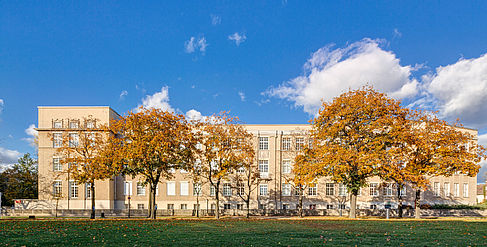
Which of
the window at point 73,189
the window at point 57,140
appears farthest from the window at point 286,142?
the window at point 57,140

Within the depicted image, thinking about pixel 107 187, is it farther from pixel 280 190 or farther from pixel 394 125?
pixel 394 125

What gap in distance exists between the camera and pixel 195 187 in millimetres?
Answer: 53531

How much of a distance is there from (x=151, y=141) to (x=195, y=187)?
21745 mm

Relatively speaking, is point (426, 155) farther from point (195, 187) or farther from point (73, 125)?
point (73, 125)

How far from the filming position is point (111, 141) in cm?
3784

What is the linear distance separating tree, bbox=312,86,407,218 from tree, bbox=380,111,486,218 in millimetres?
1325

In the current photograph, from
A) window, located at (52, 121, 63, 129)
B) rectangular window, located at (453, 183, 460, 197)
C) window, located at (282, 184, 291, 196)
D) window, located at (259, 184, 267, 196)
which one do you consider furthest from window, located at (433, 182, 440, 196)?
window, located at (52, 121, 63, 129)

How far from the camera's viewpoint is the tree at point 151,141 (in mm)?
34406

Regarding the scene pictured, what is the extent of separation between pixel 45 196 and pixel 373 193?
177 ft

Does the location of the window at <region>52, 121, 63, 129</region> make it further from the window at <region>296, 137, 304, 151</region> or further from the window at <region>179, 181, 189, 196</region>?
the window at <region>296, 137, 304, 151</region>

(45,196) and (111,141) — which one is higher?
(111,141)

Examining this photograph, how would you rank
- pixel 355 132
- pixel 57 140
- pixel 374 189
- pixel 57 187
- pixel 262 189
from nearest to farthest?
pixel 355 132
pixel 57 187
pixel 262 189
pixel 57 140
pixel 374 189

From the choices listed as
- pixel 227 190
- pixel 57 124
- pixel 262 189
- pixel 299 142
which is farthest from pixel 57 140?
pixel 299 142

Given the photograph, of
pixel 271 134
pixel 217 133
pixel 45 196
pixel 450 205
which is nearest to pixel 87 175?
pixel 217 133
